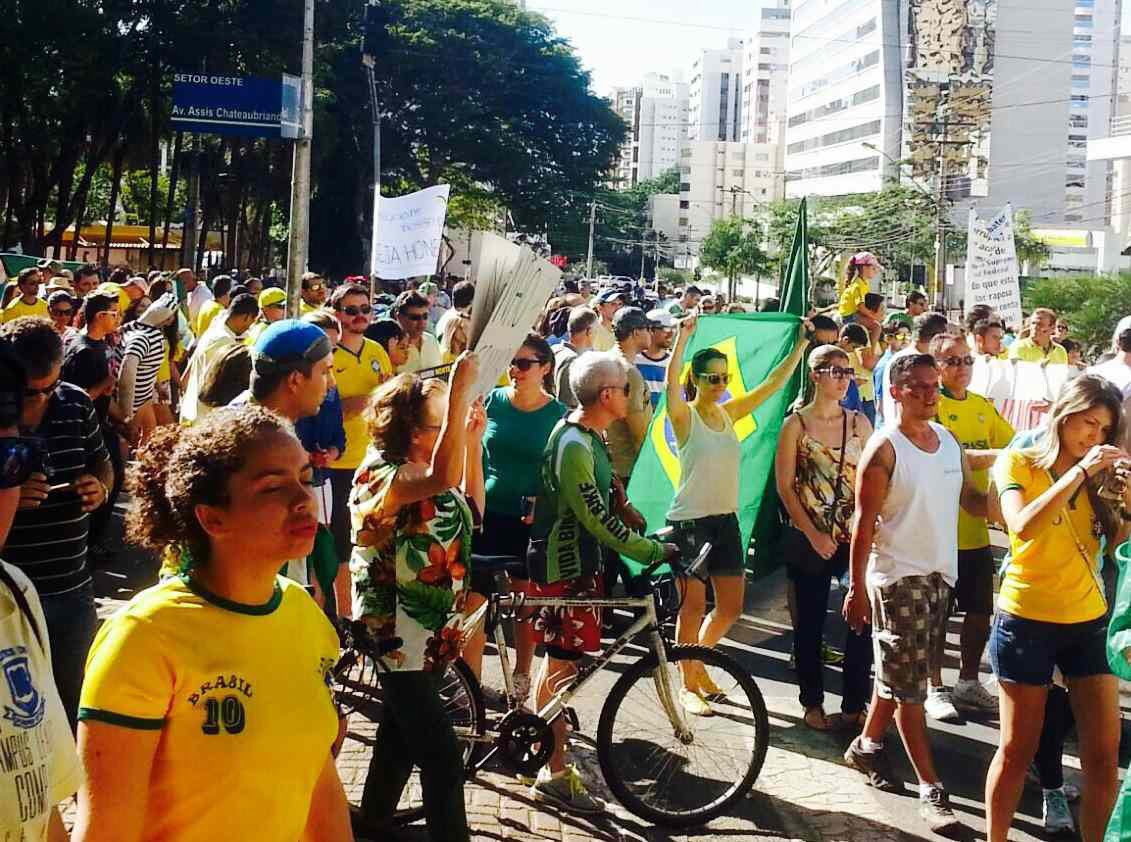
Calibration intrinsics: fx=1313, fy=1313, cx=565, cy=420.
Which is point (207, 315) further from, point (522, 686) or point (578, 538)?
point (578, 538)

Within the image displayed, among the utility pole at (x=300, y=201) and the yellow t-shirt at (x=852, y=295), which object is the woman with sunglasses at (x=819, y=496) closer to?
the yellow t-shirt at (x=852, y=295)

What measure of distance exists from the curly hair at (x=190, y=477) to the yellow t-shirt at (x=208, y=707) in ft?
0.34

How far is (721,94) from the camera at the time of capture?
185 metres

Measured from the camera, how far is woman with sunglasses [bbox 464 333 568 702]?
619 cm

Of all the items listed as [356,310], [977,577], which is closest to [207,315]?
[356,310]

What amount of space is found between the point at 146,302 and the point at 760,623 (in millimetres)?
7761

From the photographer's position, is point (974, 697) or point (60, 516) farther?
point (974, 697)

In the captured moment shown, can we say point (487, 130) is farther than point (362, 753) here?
Yes

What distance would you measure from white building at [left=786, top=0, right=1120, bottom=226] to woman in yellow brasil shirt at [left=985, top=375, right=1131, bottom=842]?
303 ft

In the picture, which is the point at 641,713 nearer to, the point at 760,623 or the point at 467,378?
the point at 467,378

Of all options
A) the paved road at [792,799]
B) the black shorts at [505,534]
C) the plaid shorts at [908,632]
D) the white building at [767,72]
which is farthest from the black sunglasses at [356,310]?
the white building at [767,72]

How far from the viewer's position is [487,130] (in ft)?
173

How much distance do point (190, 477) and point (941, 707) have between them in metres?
4.88

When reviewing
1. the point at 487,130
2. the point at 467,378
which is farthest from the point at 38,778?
the point at 487,130
